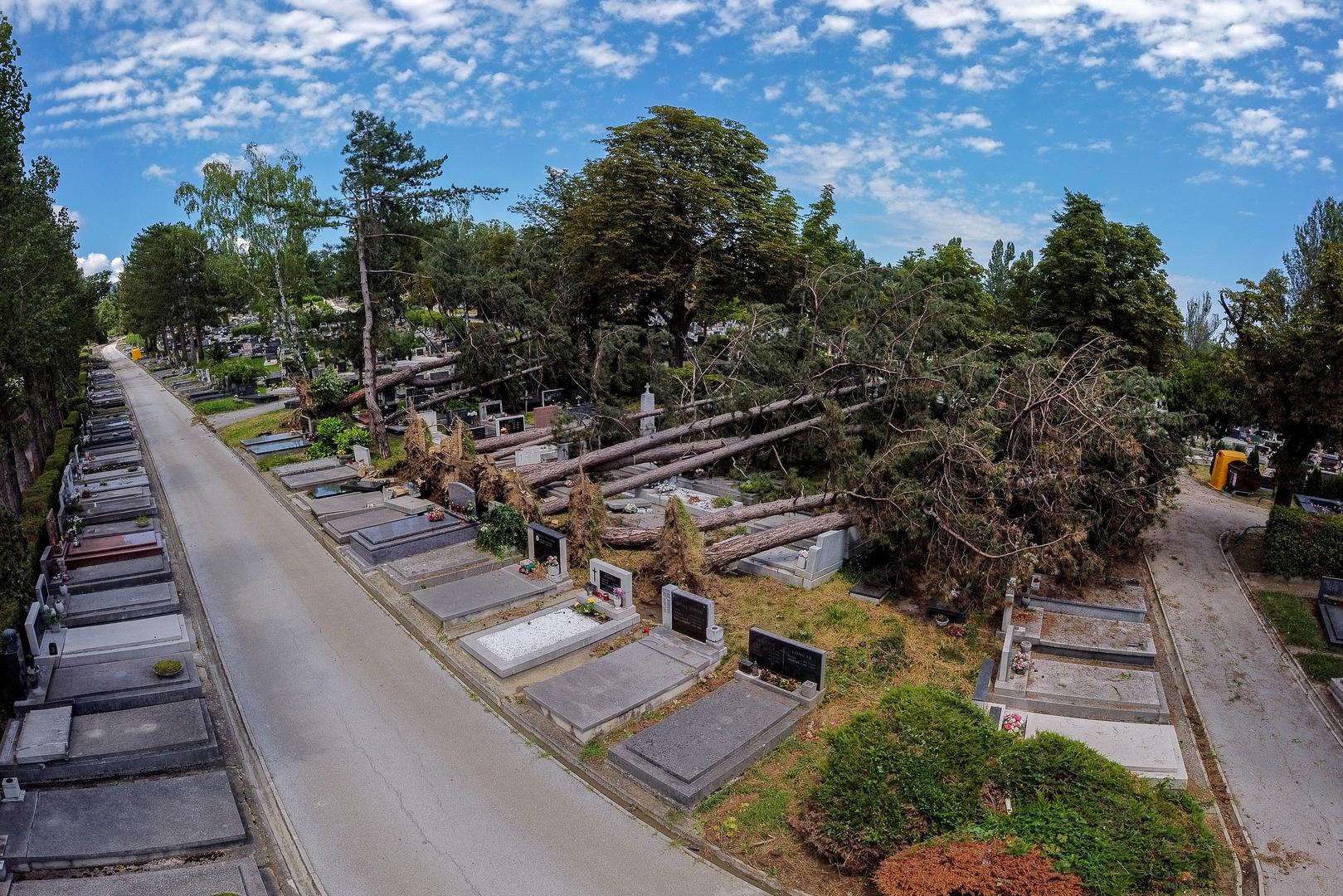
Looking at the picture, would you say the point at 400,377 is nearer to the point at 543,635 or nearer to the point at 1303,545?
the point at 543,635

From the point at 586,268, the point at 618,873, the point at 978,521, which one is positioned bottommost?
the point at 618,873

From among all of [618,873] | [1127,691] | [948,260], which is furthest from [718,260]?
[618,873]

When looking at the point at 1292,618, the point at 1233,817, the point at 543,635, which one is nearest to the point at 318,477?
the point at 543,635

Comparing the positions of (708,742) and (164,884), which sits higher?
(708,742)

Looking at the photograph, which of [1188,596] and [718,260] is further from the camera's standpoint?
[718,260]

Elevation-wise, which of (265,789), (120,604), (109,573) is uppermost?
(109,573)

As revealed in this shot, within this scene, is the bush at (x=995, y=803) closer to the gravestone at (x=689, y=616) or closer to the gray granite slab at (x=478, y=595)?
the gravestone at (x=689, y=616)

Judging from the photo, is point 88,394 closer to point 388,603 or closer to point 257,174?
point 257,174
